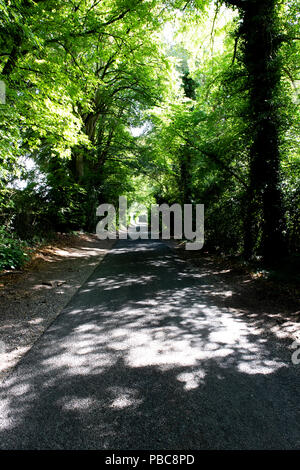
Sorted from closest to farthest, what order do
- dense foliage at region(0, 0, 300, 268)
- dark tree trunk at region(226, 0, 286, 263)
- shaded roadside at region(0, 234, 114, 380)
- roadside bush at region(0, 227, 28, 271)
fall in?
1. shaded roadside at region(0, 234, 114, 380)
2. dense foliage at region(0, 0, 300, 268)
3. roadside bush at region(0, 227, 28, 271)
4. dark tree trunk at region(226, 0, 286, 263)

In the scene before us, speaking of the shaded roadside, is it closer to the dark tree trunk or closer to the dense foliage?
the dense foliage

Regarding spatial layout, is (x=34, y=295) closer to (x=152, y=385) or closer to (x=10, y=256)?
(x=10, y=256)

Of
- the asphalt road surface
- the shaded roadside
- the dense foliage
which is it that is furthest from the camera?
the dense foliage

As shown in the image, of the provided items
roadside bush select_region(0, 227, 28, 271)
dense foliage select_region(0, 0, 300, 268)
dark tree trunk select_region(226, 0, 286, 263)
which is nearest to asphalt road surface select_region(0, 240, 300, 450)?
roadside bush select_region(0, 227, 28, 271)

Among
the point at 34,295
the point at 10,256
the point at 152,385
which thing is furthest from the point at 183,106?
the point at 152,385

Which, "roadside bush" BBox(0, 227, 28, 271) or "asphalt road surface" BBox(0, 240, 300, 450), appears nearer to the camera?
"asphalt road surface" BBox(0, 240, 300, 450)

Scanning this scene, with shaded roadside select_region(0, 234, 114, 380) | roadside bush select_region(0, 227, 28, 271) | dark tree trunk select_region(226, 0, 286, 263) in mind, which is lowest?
shaded roadside select_region(0, 234, 114, 380)

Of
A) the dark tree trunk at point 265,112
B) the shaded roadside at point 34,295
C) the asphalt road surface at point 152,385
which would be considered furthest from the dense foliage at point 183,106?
the asphalt road surface at point 152,385

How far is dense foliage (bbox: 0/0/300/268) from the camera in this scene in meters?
6.59

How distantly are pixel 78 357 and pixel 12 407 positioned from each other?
0.94m

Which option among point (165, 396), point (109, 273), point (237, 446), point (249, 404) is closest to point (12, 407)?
point (165, 396)

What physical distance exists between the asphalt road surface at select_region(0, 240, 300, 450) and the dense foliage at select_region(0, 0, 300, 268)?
4053mm

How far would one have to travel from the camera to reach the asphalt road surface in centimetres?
216

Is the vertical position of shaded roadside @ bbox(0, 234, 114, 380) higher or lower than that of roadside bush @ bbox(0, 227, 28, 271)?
lower
